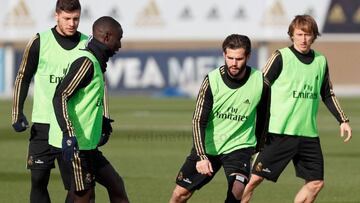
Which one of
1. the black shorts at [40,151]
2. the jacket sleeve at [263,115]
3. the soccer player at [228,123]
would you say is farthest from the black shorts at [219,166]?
the black shorts at [40,151]

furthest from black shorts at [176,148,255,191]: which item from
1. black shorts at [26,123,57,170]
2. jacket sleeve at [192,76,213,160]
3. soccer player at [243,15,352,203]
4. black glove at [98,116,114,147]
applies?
soccer player at [243,15,352,203]

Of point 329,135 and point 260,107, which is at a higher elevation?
point 260,107

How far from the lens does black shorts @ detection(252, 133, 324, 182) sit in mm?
11172

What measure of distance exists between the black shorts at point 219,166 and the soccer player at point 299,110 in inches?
50.1

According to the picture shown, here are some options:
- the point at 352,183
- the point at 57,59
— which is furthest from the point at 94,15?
the point at 57,59

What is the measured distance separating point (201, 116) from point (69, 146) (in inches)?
51.6

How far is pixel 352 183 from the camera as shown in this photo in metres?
15.5

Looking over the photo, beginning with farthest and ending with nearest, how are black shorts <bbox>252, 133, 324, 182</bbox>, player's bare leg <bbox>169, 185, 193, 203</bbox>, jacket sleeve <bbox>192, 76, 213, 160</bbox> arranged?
black shorts <bbox>252, 133, 324, 182</bbox> < player's bare leg <bbox>169, 185, 193, 203</bbox> < jacket sleeve <bbox>192, 76, 213, 160</bbox>

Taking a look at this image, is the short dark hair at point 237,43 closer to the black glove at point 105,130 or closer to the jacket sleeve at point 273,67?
the black glove at point 105,130

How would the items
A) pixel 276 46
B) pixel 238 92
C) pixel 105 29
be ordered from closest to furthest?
pixel 105 29 → pixel 238 92 → pixel 276 46

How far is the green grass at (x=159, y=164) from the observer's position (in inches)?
550

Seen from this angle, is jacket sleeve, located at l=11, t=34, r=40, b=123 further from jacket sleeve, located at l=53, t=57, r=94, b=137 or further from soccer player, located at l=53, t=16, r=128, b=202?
jacket sleeve, located at l=53, t=57, r=94, b=137

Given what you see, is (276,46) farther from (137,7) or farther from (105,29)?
(105,29)

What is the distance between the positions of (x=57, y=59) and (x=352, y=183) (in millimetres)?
A: 6379
